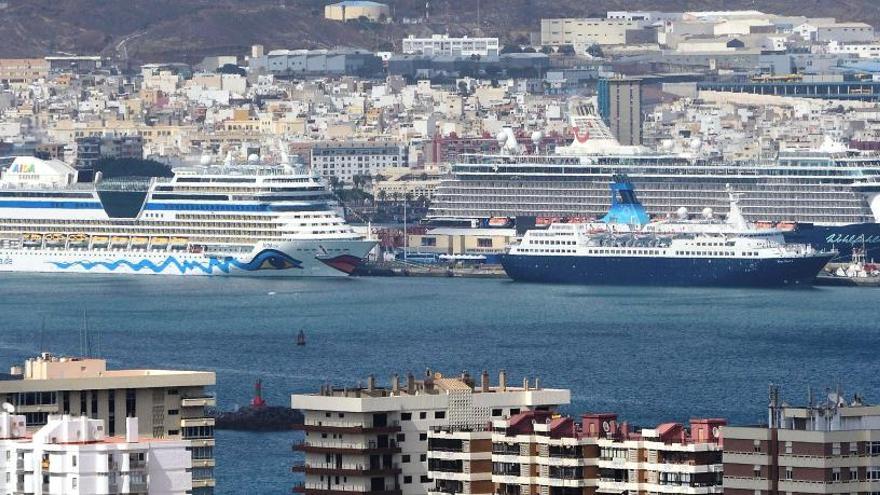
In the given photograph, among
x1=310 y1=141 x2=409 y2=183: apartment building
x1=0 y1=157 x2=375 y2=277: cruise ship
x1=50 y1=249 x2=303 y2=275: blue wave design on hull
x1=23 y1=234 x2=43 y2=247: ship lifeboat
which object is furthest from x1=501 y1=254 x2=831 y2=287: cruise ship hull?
x1=310 y1=141 x2=409 y2=183: apartment building

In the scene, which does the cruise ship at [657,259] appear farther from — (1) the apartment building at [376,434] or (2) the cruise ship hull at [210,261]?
(1) the apartment building at [376,434]

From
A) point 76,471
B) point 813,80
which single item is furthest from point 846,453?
point 813,80

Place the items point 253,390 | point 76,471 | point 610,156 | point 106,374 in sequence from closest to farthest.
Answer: point 76,471 < point 106,374 < point 253,390 < point 610,156

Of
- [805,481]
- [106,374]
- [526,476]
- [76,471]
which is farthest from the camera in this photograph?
[106,374]

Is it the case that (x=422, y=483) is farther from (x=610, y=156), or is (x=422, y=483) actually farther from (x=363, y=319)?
(x=610, y=156)

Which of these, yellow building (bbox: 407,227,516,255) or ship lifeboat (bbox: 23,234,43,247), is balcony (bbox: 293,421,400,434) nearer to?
ship lifeboat (bbox: 23,234,43,247)

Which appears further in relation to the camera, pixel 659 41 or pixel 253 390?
pixel 659 41
